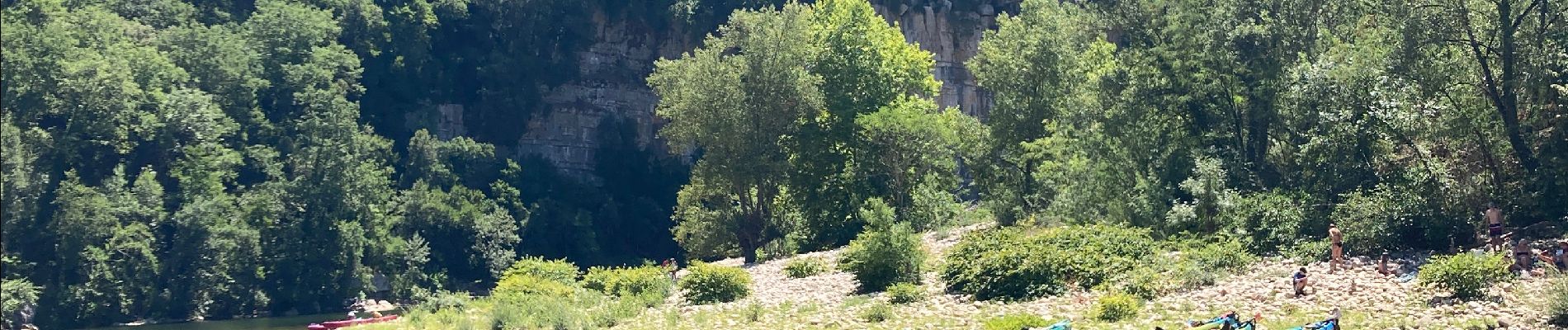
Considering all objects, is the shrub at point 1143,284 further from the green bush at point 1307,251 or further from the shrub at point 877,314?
the shrub at point 877,314

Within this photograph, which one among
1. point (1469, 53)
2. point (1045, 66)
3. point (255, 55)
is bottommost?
point (1469, 53)

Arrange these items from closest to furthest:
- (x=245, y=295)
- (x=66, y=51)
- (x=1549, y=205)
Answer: (x=1549, y=205) < (x=66, y=51) < (x=245, y=295)

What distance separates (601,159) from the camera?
86625mm

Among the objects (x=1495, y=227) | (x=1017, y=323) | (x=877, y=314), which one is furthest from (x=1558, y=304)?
(x=877, y=314)

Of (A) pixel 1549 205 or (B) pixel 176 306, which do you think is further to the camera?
(B) pixel 176 306

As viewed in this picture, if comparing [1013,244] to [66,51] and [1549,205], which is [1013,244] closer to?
[1549,205]

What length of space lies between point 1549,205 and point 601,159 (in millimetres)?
Result: 59420

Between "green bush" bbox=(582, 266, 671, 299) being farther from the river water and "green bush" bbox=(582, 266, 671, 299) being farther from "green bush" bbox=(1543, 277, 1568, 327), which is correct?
"green bush" bbox=(1543, 277, 1568, 327)

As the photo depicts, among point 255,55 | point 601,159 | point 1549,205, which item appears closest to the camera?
point 1549,205

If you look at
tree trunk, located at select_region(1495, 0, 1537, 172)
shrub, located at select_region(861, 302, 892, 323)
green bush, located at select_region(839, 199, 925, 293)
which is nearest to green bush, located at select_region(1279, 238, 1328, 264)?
tree trunk, located at select_region(1495, 0, 1537, 172)

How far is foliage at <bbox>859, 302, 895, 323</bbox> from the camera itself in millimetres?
30922

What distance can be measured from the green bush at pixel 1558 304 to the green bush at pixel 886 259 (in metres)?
14.1

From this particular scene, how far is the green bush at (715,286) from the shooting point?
1484 inches

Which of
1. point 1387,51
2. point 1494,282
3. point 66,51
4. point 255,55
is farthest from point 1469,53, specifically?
point 255,55
